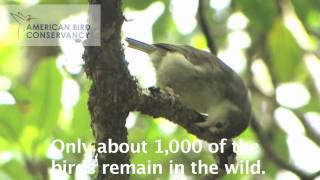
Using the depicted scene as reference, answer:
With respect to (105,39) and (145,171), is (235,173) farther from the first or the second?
(105,39)

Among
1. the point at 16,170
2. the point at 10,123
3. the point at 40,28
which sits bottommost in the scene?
the point at 16,170

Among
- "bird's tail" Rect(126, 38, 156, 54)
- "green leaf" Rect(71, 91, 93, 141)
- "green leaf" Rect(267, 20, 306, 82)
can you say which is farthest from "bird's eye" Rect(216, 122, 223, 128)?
"green leaf" Rect(71, 91, 93, 141)

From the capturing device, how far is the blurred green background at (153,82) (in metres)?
1.48

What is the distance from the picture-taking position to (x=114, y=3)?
3.27ft

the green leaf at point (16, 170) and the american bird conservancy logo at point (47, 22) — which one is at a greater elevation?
the american bird conservancy logo at point (47, 22)

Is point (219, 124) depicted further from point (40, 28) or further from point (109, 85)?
point (109, 85)

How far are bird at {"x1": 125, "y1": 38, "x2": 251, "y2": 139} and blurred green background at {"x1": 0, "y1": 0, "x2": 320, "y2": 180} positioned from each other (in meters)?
0.05

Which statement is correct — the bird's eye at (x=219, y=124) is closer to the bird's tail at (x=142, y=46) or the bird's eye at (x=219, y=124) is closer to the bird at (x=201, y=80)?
the bird at (x=201, y=80)

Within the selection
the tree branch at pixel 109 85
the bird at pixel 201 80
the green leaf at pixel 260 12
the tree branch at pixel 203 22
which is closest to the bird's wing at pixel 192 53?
the bird at pixel 201 80

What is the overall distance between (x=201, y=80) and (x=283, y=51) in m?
0.38

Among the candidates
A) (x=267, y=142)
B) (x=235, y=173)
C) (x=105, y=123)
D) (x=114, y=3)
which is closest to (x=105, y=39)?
(x=114, y=3)

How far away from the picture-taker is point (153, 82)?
6.29 ft

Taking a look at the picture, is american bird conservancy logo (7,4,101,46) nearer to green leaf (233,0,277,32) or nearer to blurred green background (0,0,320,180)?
blurred green background (0,0,320,180)

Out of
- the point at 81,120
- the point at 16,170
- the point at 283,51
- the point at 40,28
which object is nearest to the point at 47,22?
the point at 40,28
